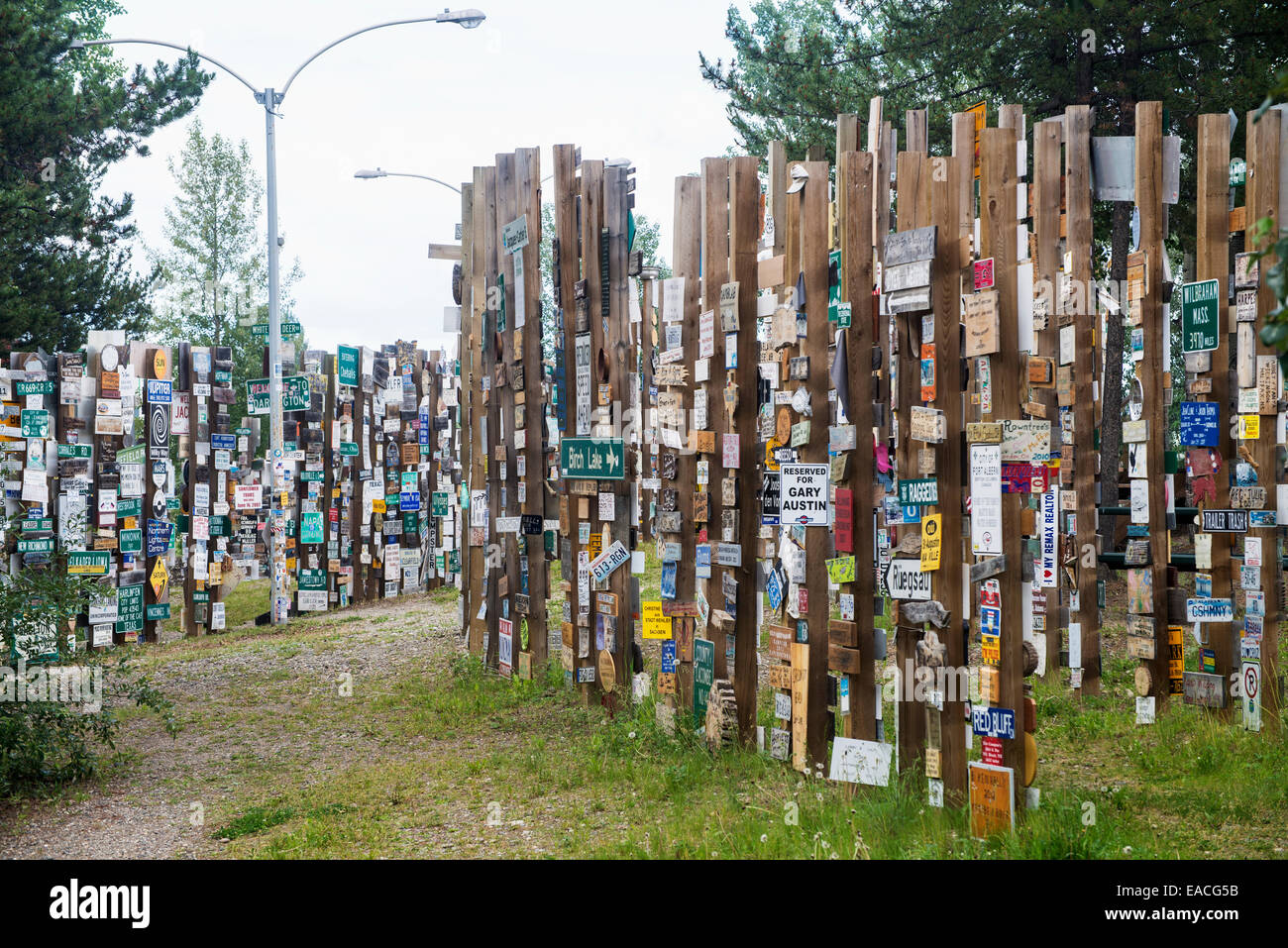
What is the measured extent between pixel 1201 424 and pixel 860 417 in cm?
314

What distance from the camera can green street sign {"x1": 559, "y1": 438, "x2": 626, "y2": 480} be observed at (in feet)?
29.0

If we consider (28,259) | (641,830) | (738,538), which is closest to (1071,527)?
(738,538)

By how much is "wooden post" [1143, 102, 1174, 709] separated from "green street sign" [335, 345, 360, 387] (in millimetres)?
12468

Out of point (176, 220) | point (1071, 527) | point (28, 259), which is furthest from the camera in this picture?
point (176, 220)

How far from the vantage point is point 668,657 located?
7969 millimetres

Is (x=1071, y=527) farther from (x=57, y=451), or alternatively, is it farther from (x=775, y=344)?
(x=57, y=451)

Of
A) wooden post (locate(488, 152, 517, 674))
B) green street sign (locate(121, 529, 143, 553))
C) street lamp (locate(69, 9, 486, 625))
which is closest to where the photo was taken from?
wooden post (locate(488, 152, 517, 674))

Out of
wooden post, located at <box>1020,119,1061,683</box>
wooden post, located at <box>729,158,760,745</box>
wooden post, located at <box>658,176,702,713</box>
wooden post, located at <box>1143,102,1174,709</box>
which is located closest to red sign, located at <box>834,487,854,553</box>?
wooden post, located at <box>729,158,760,745</box>

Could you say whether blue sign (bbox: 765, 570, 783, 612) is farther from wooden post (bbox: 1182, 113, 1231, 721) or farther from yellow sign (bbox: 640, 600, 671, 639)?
wooden post (bbox: 1182, 113, 1231, 721)

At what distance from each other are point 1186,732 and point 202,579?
482 inches

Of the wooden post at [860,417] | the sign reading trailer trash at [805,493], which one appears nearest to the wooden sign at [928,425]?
the wooden post at [860,417]

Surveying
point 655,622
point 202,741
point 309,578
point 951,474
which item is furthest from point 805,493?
point 309,578

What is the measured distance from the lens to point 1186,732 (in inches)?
298

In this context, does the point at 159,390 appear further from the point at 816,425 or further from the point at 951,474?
the point at 951,474
